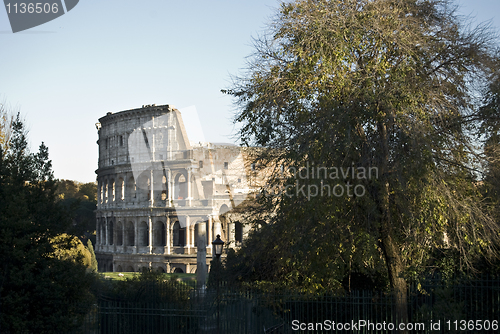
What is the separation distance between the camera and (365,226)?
10.2 meters

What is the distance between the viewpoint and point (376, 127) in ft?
34.2

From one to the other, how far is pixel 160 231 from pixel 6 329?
3547cm

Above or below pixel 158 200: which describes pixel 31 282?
below

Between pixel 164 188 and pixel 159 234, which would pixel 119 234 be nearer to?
pixel 159 234

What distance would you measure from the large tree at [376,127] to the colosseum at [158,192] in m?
28.4

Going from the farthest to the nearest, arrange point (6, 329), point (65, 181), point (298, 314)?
point (65, 181) → point (298, 314) → point (6, 329)

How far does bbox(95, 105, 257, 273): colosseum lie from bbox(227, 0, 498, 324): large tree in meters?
28.4

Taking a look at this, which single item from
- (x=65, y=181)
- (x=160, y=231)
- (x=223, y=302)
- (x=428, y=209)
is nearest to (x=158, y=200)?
(x=160, y=231)

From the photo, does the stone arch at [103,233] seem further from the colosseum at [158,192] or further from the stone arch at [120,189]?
the stone arch at [120,189]

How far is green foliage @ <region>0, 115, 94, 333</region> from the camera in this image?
985 centimetres

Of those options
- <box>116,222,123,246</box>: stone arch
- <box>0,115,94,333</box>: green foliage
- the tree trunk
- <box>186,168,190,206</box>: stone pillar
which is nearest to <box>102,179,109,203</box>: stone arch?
<box>116,222,123,246</box>: stone arch

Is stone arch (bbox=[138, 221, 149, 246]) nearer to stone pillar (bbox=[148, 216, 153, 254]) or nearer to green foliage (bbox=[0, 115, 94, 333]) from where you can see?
stone pillar (bbox=[148, 216, 153, 254])

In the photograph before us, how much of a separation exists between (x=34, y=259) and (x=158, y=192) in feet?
116

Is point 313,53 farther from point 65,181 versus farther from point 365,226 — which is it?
point 65,181
